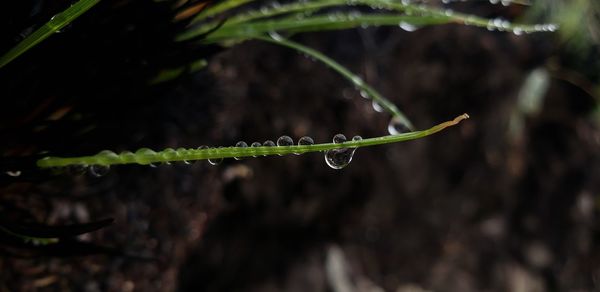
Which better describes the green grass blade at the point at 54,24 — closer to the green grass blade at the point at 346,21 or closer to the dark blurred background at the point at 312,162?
the dark blurred background at the point at 312,162

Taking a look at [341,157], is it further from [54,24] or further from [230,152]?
[54,24]

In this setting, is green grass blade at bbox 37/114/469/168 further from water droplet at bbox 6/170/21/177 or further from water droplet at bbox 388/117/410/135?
water droplet at bbox 388/117/410/135

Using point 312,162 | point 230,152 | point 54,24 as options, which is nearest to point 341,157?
point 230,152

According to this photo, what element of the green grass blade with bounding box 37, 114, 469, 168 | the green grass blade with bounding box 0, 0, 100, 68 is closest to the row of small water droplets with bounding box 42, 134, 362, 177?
the green grass blade with bounding box 37, 114, 469, 168

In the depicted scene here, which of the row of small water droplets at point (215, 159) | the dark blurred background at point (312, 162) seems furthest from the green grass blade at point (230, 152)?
the dark blurred background at point (312, 162)

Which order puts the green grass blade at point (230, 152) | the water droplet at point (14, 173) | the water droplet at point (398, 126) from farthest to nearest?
1. the water droplet at point (398, 126)
2. the water droplet at point (14, 173)
3. the green grass blade at point (230, 152)
